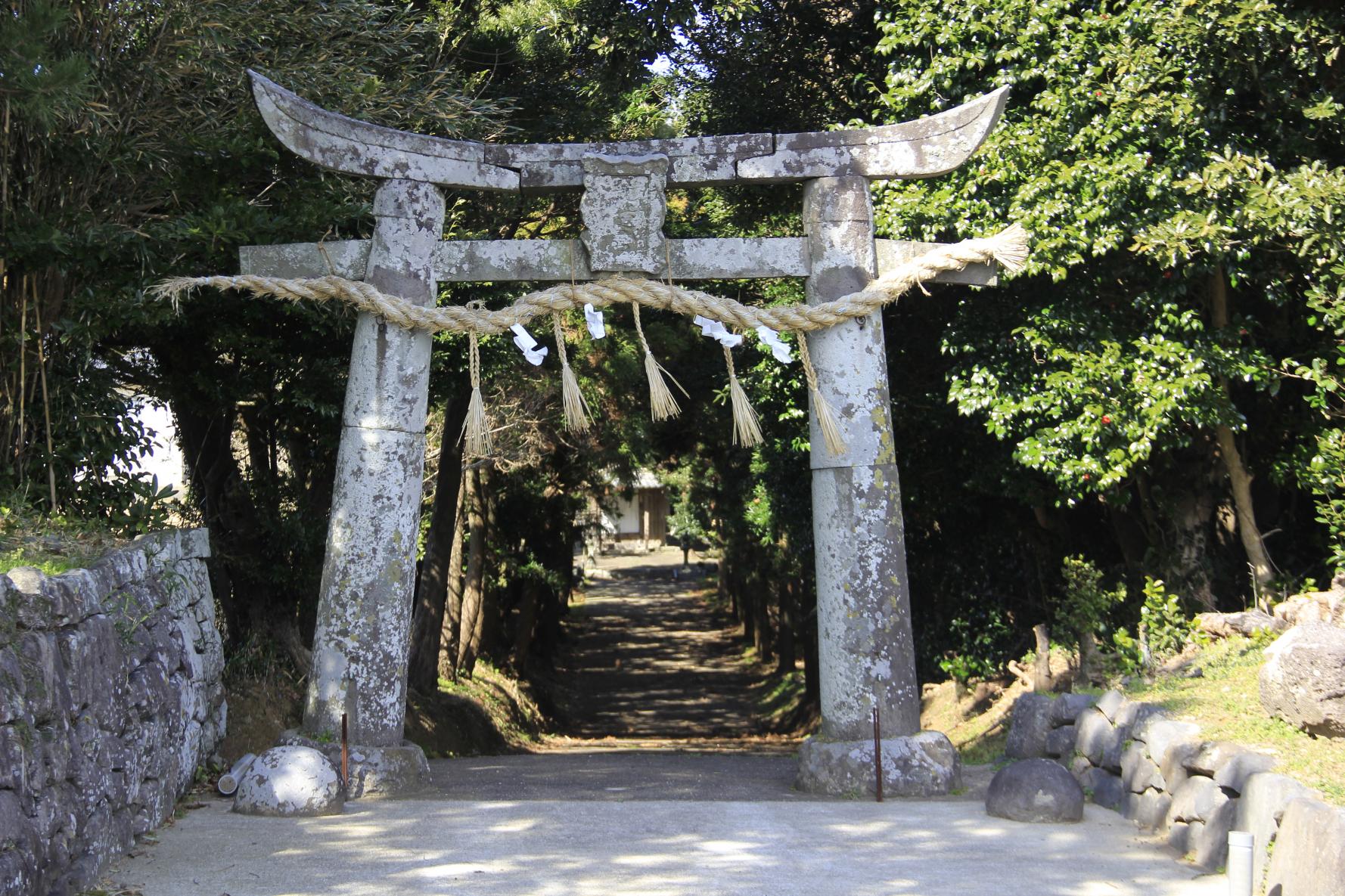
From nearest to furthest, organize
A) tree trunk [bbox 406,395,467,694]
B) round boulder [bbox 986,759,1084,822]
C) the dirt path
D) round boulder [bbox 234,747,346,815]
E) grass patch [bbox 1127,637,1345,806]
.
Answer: grass patch [bbox 1127,637,1345,806] < round boulder [bbox 986,759,1084,822] < round boulder [bbox 234,747,346,815] < tree trunk [bbox 406,395,467,694] < the dirt path

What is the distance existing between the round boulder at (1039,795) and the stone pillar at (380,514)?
3.06m

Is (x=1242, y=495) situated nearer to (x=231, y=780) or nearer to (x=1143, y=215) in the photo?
(x=1143, y=215)

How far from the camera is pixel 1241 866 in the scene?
390 cm

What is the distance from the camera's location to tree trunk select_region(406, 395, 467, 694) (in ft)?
39.9

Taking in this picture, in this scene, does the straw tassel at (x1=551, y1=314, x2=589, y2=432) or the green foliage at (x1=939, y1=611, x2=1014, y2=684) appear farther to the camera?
the green foliage at (x1=939, y1=611, x2=1014, y2=684)

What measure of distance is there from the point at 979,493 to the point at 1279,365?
3.42 metres

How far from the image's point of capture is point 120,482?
23.5 ft

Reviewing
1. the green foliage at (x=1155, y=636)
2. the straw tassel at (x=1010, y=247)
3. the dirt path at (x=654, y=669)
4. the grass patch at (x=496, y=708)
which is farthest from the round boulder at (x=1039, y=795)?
the dirt path at (x=654, y=669)

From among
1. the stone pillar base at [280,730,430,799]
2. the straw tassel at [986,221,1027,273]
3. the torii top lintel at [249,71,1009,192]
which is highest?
the torii top lintel at [249,71,1009,192]

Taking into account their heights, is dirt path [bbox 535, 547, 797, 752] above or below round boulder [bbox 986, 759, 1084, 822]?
below

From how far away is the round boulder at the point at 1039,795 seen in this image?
5.54m

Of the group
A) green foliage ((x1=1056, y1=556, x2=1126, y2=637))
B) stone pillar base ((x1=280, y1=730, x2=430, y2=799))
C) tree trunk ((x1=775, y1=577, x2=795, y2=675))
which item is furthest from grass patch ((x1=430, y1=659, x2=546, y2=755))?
green foliage ((x1=1056, y1=556, x2=1126, y2=637))

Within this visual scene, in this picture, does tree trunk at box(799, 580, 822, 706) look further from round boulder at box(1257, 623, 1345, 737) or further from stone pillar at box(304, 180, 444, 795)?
round boulder at box(1257, 623, 1345, 737)

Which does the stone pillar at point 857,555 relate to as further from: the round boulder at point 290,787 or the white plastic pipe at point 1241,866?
the round boulder at point 290,787
